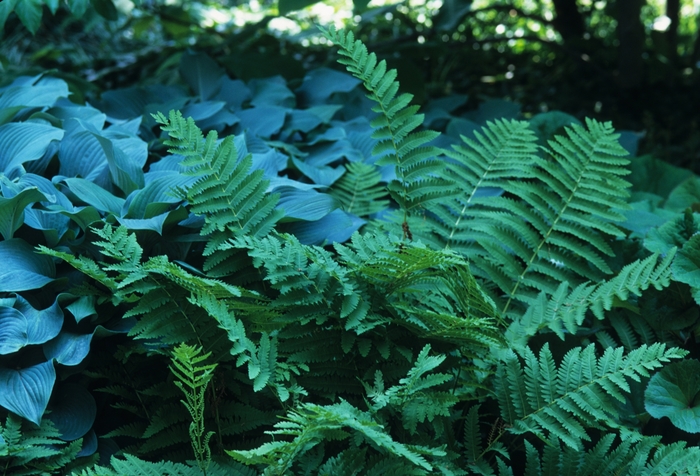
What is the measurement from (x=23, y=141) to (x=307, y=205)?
750mm

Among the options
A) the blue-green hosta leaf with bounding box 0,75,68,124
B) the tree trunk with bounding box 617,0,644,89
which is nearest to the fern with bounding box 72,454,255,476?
the blue-green hosta leaf with bounding box 0,75,68,124

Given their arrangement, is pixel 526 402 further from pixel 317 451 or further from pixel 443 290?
pixel 317 451

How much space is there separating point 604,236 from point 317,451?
982mm

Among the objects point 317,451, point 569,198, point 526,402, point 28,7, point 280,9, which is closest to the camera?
point 317,451

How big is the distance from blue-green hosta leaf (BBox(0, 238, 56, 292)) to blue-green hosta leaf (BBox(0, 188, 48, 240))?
27 millimetres

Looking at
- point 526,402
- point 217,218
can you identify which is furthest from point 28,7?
point 526,402

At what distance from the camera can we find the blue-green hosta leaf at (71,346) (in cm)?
118

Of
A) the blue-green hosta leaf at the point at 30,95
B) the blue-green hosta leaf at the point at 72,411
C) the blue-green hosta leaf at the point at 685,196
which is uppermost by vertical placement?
the blue-green hosta leaf at the point at 685,196

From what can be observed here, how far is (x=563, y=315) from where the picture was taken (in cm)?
133

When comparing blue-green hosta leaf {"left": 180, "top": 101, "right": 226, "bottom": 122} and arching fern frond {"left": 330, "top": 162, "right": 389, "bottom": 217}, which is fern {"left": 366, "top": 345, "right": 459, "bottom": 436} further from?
blue-green hosta leaf {"left": 180, "top": 101, "right": 226, "bottom": 122}

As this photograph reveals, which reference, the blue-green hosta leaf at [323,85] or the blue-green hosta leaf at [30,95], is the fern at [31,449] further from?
the blue-green hosta leaf at [323,85]

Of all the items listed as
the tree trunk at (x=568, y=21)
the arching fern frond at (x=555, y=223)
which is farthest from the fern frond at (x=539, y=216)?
the tree trunk at (x=568, y=21)

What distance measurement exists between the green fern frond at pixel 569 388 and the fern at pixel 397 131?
397 mm

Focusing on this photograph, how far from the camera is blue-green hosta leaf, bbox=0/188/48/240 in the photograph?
1.24 metres
